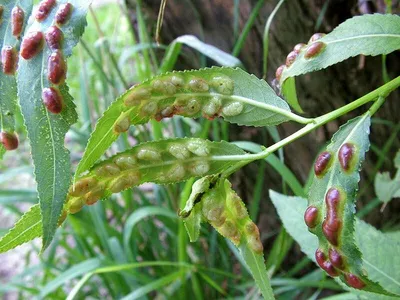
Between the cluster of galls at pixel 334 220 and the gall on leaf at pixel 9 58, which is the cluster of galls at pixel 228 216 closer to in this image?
the cluster of galls at pixel 334 220

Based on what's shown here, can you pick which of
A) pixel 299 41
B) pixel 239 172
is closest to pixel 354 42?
pixel 299 41

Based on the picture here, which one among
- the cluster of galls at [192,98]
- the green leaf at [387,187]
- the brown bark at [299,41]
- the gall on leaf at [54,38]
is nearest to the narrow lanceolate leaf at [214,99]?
the cluster of galls at [192,98]

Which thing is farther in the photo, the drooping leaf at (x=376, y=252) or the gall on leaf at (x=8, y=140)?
the drooping leaf at (x=376, y=252)

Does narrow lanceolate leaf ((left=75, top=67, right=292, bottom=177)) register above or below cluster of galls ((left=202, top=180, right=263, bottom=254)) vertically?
above

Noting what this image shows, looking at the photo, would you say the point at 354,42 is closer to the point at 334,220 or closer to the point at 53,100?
the point at 334,220

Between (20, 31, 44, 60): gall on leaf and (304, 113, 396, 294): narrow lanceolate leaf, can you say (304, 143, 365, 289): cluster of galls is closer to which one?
(304, 113, 396, 294): narrow lanceolate leaf

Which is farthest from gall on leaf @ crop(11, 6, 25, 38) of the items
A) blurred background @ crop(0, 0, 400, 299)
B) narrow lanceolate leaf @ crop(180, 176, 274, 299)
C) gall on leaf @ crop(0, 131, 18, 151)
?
blurred background @ crop(0, 0, 400, 299)
